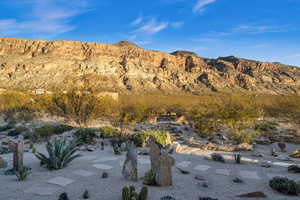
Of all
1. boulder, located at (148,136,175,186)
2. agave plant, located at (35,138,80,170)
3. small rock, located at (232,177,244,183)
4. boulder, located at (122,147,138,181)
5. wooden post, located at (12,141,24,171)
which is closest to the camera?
boulder, located at (148,136,175,186)

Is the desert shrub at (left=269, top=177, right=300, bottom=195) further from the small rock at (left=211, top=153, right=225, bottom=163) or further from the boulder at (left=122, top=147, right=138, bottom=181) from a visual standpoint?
the boulder at (left=122, top=147, right=138, bottom=181)

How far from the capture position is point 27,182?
4.94 meters

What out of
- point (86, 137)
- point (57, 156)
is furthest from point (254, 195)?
point (86, 137)

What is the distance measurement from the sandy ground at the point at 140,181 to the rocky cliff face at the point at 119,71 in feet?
185

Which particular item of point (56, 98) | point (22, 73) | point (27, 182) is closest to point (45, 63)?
point (22, 73)

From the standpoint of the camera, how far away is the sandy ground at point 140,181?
4.44m

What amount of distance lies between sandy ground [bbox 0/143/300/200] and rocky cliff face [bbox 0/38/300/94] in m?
56.4

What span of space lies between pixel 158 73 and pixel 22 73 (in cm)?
5144

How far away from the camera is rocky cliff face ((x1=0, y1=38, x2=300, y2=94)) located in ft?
223

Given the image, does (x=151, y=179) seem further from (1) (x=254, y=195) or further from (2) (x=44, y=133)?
(2) (x=44, y=133)

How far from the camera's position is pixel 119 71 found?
85.2m

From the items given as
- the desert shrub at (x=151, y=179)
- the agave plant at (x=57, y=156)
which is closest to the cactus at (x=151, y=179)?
the desert shrub at (x=151, y=179)

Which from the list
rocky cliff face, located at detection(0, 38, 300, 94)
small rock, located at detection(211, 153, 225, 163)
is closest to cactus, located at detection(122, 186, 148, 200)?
small rock, located at detection(211, 153, 225, 163)

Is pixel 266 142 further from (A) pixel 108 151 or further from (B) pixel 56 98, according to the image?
(B) pixel 56 98
